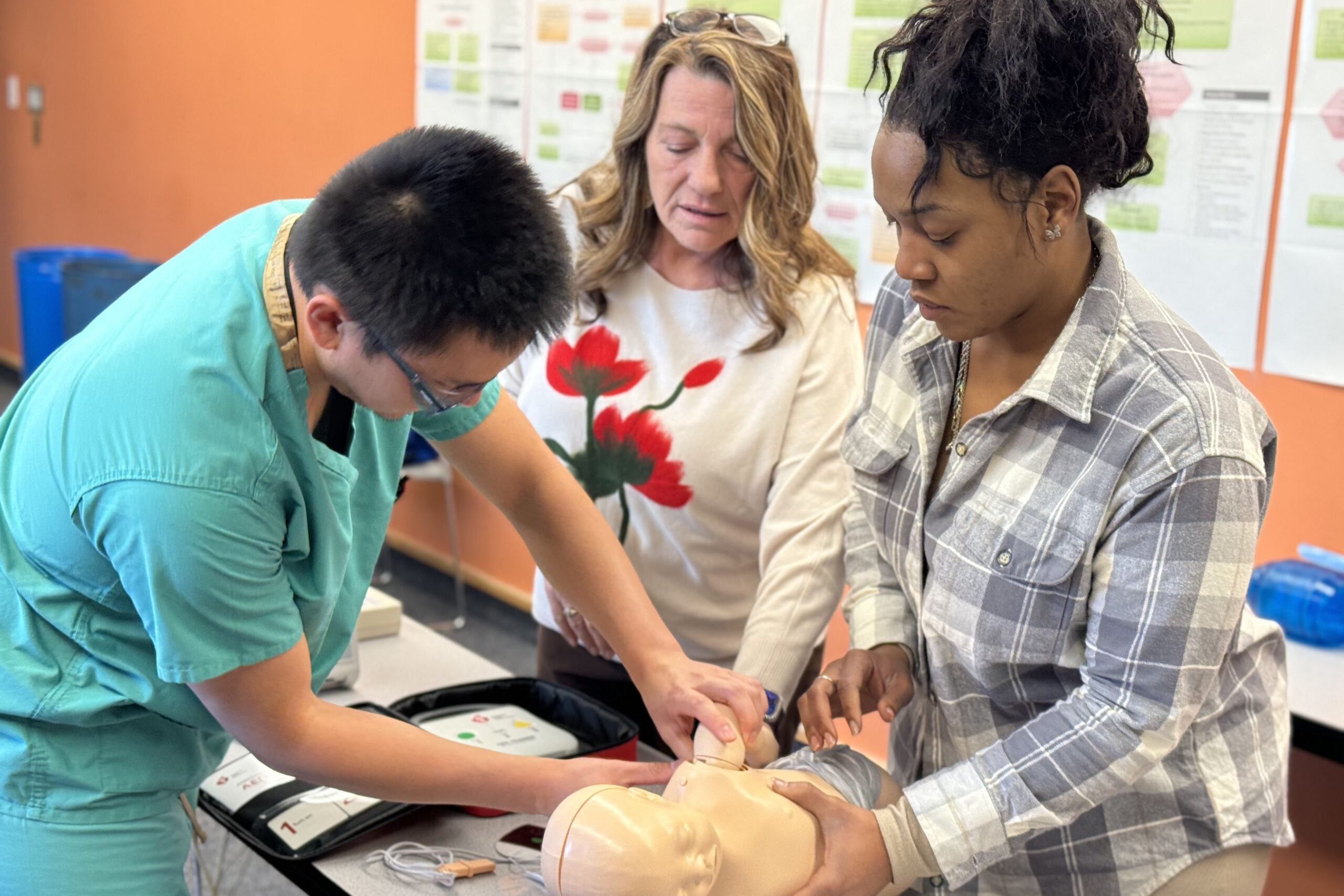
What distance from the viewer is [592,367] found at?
1771 mm

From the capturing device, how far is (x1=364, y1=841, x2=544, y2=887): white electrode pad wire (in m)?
1.35

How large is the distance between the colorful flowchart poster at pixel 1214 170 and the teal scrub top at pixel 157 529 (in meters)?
1.85

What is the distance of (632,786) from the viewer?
4.07ft

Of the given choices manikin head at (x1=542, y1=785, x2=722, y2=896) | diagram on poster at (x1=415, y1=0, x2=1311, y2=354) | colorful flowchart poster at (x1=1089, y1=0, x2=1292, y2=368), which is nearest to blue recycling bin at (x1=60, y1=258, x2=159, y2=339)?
diagram on poster at (x1=415, y1=0, x2=1311, y2=354)

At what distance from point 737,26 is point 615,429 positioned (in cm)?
59

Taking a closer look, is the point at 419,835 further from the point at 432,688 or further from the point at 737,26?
the point at 737,26

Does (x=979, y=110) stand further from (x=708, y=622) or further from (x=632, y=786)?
(x=708, y=622)

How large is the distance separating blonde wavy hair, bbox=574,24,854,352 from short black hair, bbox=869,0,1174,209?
1.89 ft

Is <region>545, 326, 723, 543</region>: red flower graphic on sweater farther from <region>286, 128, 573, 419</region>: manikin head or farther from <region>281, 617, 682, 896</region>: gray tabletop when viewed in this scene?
<region>286, 128, 573, 419</region>: manikin head

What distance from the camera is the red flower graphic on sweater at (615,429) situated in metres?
1.71

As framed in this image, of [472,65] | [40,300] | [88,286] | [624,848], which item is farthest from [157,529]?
[40,300]

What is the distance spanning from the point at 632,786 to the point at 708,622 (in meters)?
0.54

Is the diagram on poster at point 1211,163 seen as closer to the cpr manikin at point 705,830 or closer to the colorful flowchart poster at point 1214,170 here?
the colorful flowchart poster at point 1214,170

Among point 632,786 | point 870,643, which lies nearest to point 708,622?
point 870,643
